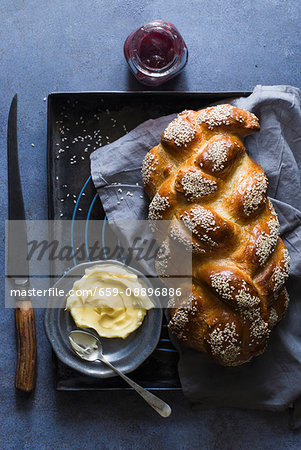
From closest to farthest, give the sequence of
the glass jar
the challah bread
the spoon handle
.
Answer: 1. the challah bread
2. the spoon handle
3. the glass jar

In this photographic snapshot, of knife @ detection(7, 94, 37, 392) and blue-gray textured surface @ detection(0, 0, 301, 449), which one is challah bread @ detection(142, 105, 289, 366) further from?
knife @ detection(7, 94, 37, 392)

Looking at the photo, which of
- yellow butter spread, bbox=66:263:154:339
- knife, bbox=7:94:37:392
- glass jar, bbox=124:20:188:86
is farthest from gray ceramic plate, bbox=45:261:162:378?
glass jar, bbox=124:20:188:86

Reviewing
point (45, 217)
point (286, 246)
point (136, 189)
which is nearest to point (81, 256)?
point (45, 217)

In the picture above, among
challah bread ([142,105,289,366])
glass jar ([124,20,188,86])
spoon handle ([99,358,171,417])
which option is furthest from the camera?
glass jar ([124,20,188,86])

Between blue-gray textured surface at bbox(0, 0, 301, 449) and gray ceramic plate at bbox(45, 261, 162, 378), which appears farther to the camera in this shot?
blue-gray textured surface at bbox(0, 0, 301, 449)

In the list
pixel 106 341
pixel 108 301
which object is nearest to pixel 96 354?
pixel 106 341

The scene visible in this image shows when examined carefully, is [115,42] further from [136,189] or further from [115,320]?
[115,320]

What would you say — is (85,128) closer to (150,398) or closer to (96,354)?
(96,354)
